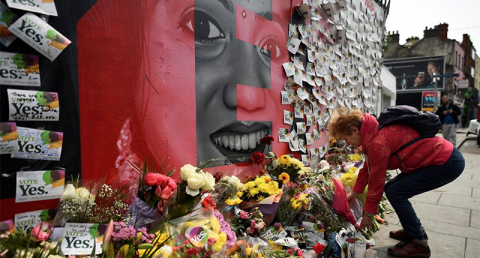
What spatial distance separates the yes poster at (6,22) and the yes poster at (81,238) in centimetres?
114

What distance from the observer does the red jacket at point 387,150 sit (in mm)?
2537

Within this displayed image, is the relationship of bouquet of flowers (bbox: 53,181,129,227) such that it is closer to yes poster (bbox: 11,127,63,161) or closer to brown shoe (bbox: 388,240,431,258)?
yes poster (bbox: 11,127,63,161)

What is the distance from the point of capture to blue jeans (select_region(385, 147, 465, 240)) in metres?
2.61

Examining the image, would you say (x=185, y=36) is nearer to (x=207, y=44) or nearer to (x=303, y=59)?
(x=207, y=44)

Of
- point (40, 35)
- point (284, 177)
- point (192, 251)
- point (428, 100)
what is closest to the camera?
point (192, 251)

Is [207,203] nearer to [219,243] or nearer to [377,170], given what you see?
[219,243]

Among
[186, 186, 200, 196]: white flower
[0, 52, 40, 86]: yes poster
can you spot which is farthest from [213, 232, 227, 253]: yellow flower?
[0, 52, 40, 86]: yes poster

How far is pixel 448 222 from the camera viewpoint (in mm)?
3730

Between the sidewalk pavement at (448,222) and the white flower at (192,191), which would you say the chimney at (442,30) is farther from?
the white flower at (192,191)

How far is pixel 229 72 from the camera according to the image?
3207 millimetres

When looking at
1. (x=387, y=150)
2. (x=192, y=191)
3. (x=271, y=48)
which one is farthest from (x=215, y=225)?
(x=271, y=48)

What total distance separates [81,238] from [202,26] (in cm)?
210

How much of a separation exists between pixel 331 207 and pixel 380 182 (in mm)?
761

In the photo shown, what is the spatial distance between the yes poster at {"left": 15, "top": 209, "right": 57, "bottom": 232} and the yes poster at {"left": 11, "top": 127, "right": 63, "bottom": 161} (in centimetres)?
34
